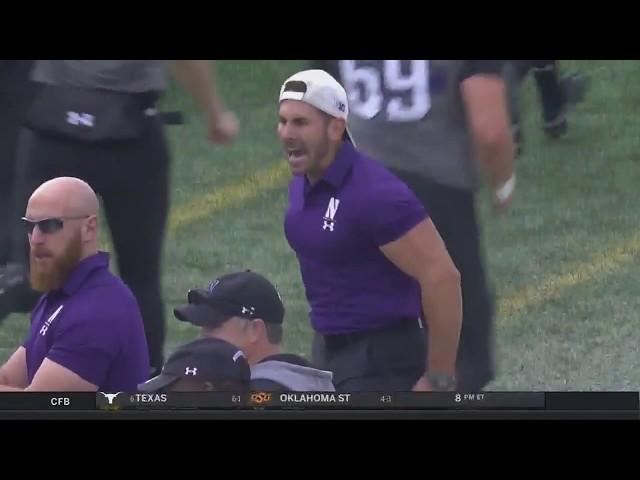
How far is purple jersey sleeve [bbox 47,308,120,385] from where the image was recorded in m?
3.58

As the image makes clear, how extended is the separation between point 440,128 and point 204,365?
1.01m

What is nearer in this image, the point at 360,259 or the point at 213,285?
the point at 360,259

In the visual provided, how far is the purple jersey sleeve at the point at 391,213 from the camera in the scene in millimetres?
3531

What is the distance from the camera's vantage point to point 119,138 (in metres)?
3.65

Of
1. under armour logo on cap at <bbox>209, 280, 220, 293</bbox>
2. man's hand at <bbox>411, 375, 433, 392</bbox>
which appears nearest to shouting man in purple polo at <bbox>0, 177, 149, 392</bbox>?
under armour logo on cap at <bbox>209, 280, 220, 293</bbox>

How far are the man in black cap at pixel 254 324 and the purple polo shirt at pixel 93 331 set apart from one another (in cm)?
17

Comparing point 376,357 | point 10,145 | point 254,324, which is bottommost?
point 376,357

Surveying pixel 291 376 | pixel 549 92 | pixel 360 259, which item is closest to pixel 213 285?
pixel 291 376

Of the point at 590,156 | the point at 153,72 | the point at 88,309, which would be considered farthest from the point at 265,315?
the point at 590,156

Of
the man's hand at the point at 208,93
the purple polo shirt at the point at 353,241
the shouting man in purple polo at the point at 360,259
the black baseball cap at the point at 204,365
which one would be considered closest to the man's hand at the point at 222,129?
the man's hand at the point at 208,93

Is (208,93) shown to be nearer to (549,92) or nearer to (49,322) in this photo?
(49,322)

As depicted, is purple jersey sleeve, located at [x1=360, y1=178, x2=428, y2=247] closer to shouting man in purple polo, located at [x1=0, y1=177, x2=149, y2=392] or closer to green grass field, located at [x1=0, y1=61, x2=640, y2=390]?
green grass field, located at [x1=0, y1=61, x2=640, y2=390]

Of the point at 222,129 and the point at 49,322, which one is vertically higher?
the point at 222,129

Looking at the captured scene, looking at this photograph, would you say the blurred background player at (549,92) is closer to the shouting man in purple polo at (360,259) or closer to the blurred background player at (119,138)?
the shouting man in purple polo at (360,259)
